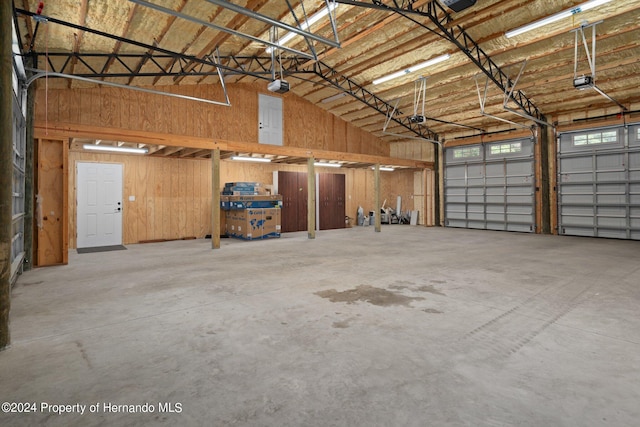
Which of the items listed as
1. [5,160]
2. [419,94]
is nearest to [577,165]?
[419,94]

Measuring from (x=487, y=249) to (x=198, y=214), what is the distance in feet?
28.3

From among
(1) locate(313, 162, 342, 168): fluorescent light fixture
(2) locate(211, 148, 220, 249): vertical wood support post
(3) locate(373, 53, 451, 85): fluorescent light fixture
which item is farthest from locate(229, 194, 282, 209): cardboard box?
(3) locate(373, 53, 451, 85): fluorescent light fixture

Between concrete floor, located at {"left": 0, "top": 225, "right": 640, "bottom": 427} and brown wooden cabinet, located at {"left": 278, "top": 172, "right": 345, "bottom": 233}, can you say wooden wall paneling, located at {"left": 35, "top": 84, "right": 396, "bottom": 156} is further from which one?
concrete floor, located at {"left": 0, "top": 225, "right": 640, "bottom": 427}

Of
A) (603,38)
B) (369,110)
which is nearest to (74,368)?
(603,38)

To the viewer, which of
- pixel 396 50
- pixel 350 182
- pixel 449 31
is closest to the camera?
pixel 449 31

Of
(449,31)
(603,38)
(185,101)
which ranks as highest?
(449,31)

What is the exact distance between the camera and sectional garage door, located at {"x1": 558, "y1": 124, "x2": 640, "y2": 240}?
9.86 m

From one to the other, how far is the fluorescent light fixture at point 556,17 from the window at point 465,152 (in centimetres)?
636

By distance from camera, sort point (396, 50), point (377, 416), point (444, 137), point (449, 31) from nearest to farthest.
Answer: point (377, 416), point (449, 31), point (396, 50), point (444, 137)

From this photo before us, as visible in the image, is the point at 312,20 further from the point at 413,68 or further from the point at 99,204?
the point at 99,204

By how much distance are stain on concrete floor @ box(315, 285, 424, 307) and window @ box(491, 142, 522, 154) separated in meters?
10.7

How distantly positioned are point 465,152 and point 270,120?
8.15m

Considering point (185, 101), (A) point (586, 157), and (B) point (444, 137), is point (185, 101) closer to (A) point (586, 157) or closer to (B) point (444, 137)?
(B) point (444, 137)

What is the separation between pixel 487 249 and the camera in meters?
8.06
